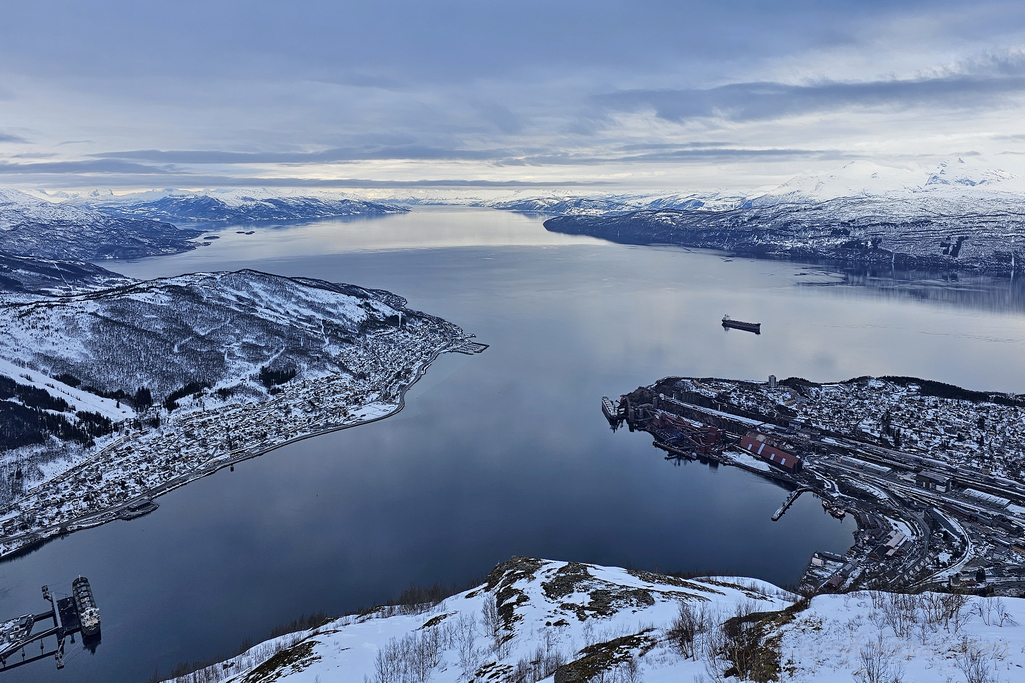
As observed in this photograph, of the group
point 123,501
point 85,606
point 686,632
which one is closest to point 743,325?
point 123,501

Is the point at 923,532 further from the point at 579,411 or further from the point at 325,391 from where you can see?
the point at 325,391

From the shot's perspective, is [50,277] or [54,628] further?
[50,277]

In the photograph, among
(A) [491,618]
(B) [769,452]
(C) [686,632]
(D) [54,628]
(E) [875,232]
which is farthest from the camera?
(E) [875,232]

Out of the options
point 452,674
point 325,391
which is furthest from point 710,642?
point 325,391

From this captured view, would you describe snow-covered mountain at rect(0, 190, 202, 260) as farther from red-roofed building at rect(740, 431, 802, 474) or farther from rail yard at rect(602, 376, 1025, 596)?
red-roofed building at rect(740, 431, 802, 474)

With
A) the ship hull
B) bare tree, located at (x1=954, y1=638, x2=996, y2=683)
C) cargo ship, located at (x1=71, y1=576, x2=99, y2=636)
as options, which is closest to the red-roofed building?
bare tree, located at (x1=954, y1=638, x2=996, y2=683)

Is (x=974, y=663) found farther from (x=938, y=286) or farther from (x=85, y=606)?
(x=938, y=286)
